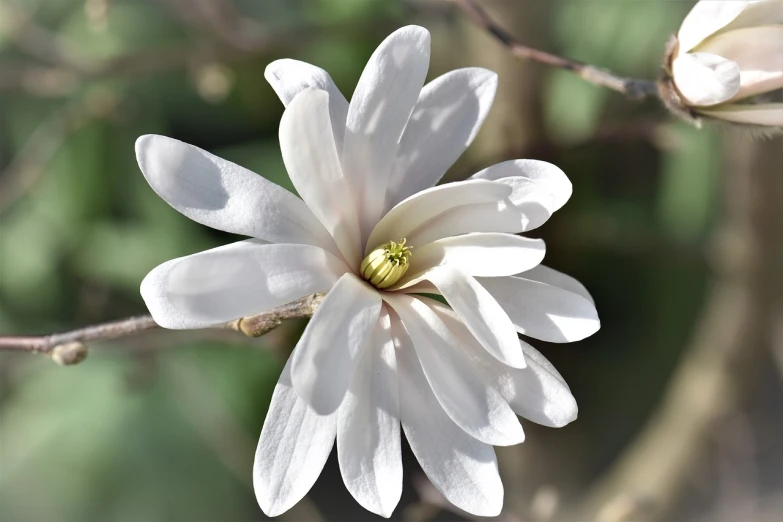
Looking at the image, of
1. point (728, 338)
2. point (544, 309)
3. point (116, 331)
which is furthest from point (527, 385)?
point (728, 338)

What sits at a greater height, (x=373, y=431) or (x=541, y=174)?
(x=541, y=174)

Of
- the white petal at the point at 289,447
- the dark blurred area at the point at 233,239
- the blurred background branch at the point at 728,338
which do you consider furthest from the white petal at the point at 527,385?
the dark blurred area at the point at 233,239

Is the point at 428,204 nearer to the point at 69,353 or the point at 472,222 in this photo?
the point at 472,222

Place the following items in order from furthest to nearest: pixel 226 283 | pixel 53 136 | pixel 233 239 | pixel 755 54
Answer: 1. pixel 233 239
2. pixel 53 136
3. pixel 755 54
4. pixel 226 283

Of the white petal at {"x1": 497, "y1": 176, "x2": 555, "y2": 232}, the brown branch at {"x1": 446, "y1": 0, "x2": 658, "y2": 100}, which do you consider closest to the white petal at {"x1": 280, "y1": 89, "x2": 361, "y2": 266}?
the white petal at {"x1": 497, "y1": 176, "x2": 555, "y2": 232}

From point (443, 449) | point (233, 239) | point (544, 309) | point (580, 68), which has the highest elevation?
point (580, 68)

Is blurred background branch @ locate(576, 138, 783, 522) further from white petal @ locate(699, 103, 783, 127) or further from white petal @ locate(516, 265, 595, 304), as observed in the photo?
white petal @ locate(516, 265, 595, 304)

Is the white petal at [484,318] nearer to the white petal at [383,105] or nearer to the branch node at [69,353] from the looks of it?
the white petal at [383,105]
